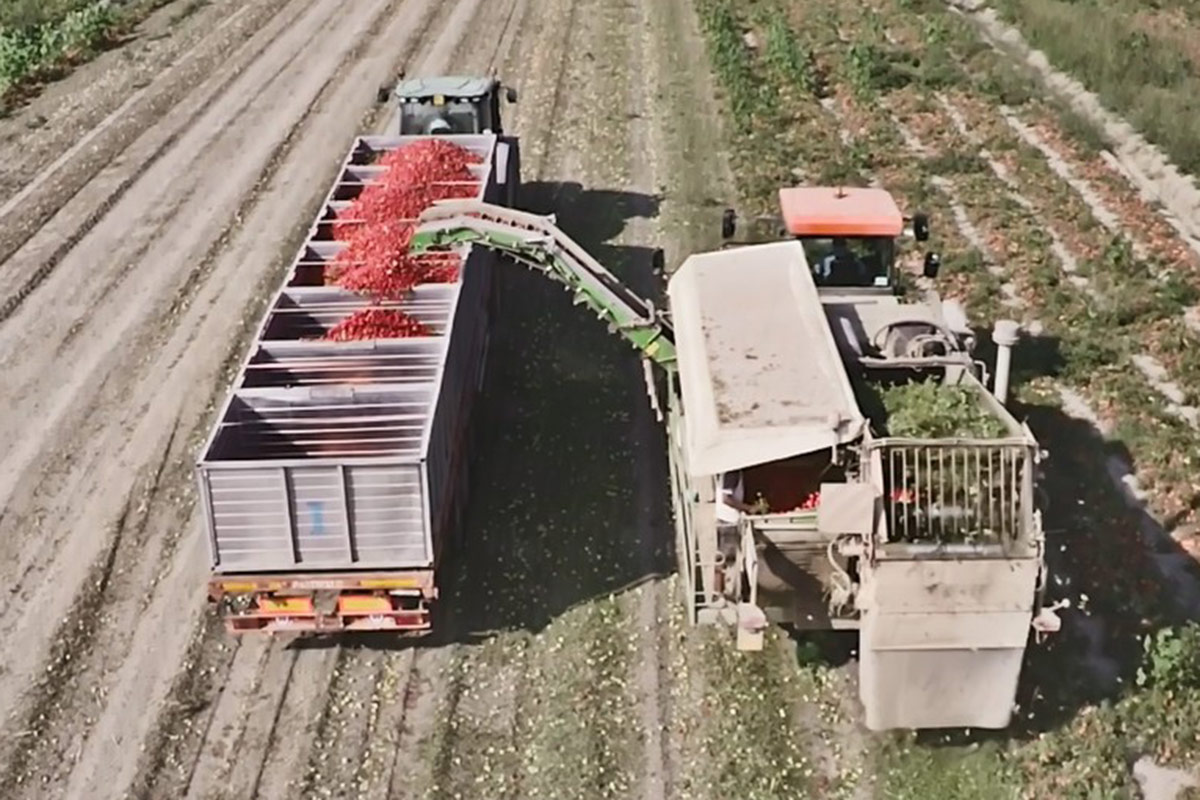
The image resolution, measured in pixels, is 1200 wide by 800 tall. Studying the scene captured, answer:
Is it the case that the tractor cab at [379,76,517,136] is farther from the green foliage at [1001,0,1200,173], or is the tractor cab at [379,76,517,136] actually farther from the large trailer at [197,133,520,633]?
the green foliage at [1001,0,1200,173]

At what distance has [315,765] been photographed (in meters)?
12.5

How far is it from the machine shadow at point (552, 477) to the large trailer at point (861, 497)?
105 centimetres

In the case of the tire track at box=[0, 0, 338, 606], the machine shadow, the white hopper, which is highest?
the white hopper

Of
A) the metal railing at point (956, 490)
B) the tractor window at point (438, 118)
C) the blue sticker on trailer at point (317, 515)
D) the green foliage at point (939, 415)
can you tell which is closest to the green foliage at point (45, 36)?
the tractor window at point (438, 118)

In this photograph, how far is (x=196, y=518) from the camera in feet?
53.3

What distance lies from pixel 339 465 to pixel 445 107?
12.0 meters

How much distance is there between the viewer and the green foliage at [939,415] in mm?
12391

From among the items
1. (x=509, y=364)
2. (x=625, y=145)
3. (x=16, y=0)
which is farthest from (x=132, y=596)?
(x=16, y=0)

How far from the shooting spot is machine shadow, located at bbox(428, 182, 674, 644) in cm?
1484

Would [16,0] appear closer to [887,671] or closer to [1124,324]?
[1124,324]

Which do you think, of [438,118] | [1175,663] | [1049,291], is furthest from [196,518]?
[1049,291]

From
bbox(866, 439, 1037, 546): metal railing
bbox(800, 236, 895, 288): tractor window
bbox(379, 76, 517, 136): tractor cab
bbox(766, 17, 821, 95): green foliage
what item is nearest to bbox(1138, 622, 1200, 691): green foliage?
bbox(866, 439, 1037, 546): metal railing

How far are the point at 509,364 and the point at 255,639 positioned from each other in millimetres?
6553

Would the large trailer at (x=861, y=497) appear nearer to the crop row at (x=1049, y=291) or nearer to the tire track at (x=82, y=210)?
the crop row at (x=1049, y=291)
